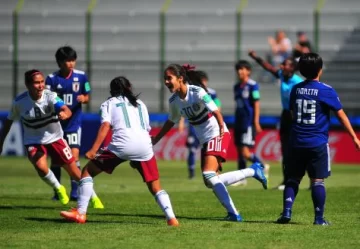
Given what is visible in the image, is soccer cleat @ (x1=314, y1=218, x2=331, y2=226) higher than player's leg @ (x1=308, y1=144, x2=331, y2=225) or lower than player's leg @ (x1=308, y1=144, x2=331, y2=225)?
lower

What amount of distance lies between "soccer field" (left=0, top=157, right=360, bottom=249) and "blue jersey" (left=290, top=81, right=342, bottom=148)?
109 cm

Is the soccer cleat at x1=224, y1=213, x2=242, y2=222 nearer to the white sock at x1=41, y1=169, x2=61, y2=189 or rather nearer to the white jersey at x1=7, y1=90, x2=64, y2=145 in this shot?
the white jersey at x1=7, y1=90, x2=64, y2=145

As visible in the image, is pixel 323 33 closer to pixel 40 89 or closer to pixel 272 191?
pixel 272 191

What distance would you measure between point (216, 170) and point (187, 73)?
1538 mm

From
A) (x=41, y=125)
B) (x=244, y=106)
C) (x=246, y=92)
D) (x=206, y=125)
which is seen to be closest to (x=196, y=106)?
(x=206, y=125)

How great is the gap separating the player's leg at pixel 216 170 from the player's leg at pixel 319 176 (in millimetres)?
1166

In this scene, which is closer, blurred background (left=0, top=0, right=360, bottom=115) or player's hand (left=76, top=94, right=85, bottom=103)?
player's hand (left=76, top=94, right=85, bottom=103)

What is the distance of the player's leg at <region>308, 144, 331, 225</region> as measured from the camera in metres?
11.8

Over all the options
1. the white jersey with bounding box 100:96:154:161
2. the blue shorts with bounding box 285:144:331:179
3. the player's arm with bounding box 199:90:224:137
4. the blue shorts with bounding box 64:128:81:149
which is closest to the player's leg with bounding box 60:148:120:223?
the white jersey with bounding box 100:96:154:161

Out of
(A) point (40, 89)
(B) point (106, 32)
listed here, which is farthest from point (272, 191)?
(B) point (106, 32)

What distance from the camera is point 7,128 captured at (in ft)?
46.7

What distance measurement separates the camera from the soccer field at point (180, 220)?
10344mm

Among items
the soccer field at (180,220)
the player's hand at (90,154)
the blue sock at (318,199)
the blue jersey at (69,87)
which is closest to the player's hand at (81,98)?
the blue jersey at (69,87)

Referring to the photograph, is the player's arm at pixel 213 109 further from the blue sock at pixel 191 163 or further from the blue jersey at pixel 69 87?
the blue sock at pixel 191 163
